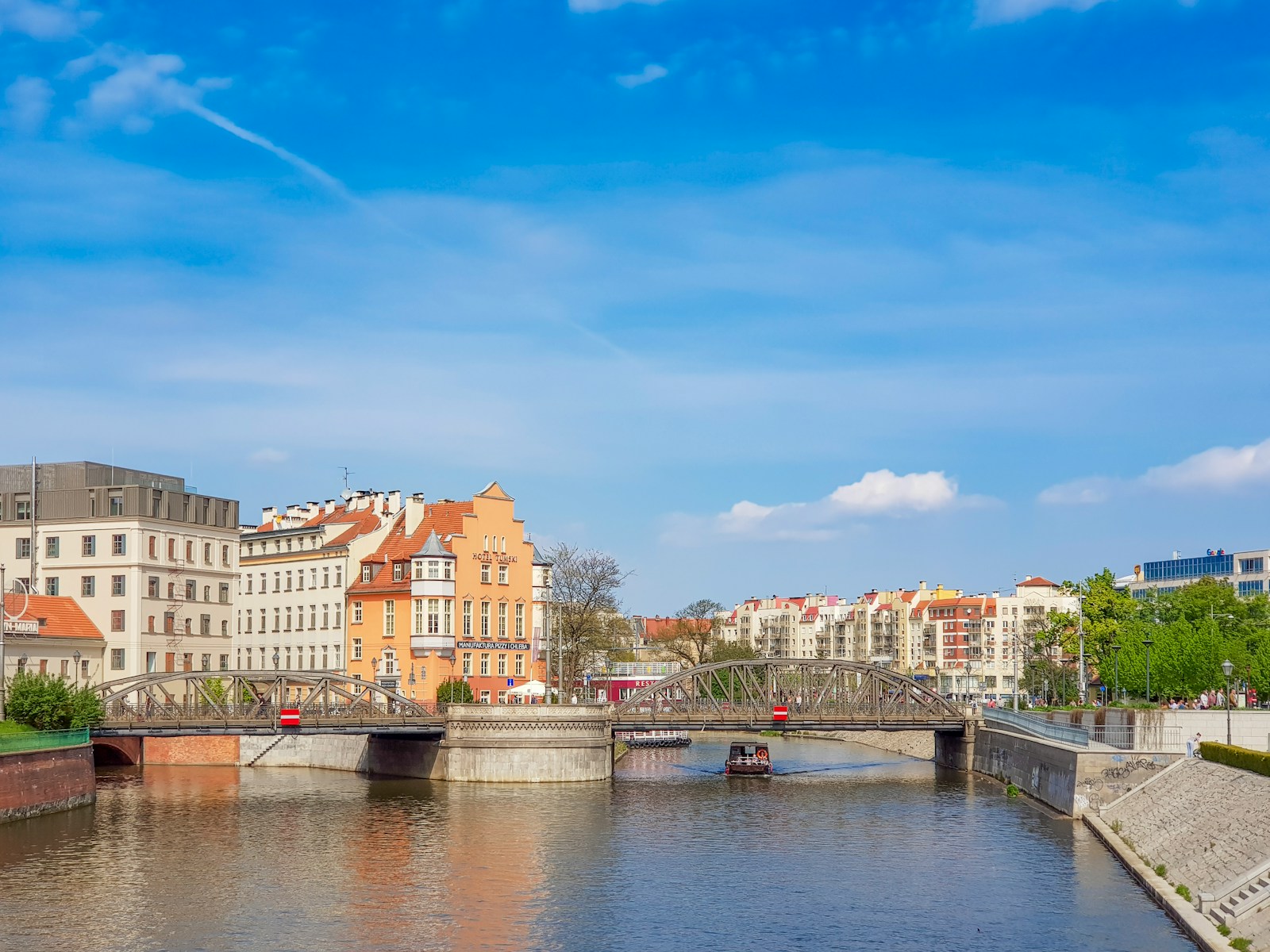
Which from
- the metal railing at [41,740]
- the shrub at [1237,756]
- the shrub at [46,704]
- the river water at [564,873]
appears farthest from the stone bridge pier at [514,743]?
the shrub at [1237,756]

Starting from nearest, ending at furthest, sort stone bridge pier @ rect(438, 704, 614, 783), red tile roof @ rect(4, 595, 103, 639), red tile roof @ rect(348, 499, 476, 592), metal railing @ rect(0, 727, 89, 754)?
metal railing @ rect(0, 727, 89, 754) → stone bridge pier @ rect(438, 704, 614, 783) → red tile roof @ rect(4, 595, 103, 639) → red tile roof @ rect(348, 499, 476, 592)

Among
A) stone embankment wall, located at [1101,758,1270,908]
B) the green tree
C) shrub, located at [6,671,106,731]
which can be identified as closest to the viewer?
stone embankment wall, located at [1101,758,1270,908]

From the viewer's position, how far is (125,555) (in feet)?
339

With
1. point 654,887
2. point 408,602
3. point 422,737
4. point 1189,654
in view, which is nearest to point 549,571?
point 408,602

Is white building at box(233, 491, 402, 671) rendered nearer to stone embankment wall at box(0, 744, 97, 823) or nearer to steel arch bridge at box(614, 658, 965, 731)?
steel arch bridge at box(614, 658, 965, 731)

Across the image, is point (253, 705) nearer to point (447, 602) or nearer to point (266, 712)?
point (266, 712)

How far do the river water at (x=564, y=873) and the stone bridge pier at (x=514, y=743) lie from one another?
362 centimetres

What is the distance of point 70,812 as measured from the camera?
222 feet

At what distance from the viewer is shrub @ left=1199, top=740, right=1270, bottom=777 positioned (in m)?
49.6

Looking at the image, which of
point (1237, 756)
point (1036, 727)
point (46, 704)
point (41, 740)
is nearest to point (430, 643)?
point (46, 704)

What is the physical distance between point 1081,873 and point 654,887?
14.2m

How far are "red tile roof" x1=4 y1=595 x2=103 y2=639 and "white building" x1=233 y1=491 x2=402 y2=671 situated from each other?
16.5m

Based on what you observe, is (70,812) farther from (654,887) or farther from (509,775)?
(654,887)

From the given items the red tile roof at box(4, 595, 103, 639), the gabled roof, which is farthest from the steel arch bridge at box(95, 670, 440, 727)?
the gabled roof
